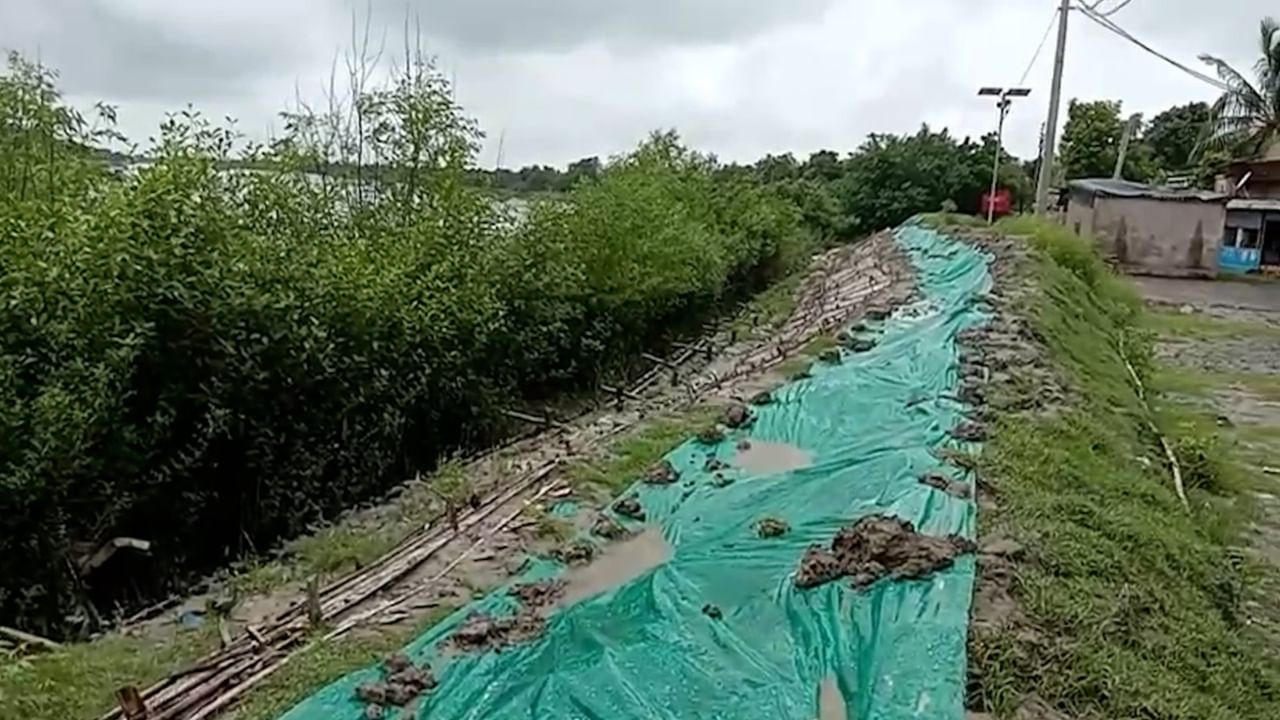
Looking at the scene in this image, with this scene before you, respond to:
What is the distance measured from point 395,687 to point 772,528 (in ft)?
6.22

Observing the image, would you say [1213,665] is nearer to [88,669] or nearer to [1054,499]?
[1054,499]

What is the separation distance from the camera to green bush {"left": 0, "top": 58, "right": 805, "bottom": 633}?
419cm

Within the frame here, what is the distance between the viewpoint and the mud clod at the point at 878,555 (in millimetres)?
3701

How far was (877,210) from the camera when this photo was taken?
23391mm

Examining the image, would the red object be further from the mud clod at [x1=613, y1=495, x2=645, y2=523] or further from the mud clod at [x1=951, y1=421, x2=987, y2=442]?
the mud clod at [x1=613, y1=495, x2=645, y2=523]

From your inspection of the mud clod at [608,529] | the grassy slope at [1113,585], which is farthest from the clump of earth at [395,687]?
the grassy slope at [1113,585]

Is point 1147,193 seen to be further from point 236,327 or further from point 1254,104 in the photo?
point 236,327

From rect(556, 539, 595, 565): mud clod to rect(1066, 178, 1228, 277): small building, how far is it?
680 inches

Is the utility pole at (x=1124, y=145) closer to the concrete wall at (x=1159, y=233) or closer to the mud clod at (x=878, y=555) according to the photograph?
the concrete wall at (x=1159, y=233)

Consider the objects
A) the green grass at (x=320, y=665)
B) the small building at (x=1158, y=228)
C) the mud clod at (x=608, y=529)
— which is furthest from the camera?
the small building at (x=1158, y=228)

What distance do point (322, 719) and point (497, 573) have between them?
4.41 feet

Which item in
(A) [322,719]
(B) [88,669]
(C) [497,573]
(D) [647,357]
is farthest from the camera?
(D) [647,357]

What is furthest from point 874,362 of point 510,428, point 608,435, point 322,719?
point 322,719

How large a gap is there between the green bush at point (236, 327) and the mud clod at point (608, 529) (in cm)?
185
